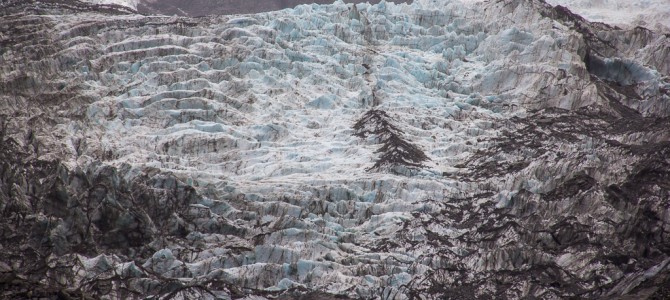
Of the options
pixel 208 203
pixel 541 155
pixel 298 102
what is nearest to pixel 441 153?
pixel 541 155

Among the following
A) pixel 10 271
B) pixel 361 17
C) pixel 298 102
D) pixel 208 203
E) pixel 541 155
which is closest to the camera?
pixel 10 271

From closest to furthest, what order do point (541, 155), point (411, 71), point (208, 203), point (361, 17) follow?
1. point (208, 203)
2. point (541, 155)
3. point (411, 71)
4. point (361, 17)

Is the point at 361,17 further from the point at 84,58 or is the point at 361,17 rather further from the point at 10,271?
the point at 10,271

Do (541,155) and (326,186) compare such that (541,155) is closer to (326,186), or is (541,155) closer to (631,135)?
(631,135)

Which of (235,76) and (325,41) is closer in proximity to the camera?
(235,76)

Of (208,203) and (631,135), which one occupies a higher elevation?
(631,135)

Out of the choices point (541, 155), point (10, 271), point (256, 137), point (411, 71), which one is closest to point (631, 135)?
point (541, 155)
